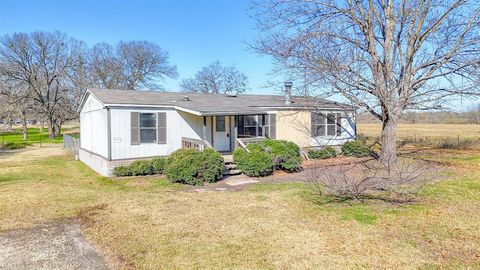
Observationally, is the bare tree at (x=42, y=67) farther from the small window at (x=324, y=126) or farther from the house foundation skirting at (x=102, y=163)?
the small window at (x=324, y=126)

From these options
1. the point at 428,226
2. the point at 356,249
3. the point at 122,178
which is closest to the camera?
the point at 356,249

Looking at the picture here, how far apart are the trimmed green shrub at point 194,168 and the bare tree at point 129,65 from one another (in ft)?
113

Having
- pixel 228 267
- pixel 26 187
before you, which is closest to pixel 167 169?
pixel 26 187

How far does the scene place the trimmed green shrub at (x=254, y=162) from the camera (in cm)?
1166

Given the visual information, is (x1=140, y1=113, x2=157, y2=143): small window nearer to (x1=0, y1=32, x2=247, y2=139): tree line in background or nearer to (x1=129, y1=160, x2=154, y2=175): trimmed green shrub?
(x1=129, y1=160, x2=154, y2=175): trimmed green shrub

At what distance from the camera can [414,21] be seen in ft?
39.2

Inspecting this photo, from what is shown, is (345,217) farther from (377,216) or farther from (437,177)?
(437,177)

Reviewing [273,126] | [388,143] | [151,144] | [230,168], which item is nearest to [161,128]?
[151,144]

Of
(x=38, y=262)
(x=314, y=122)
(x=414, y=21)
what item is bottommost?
(x=38, y=262)

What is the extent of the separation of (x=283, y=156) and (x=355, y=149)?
659cm

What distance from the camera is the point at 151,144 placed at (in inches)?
520

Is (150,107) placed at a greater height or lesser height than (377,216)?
greater

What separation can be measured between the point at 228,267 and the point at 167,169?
684 cm

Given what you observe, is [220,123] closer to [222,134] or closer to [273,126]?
[222,134]
